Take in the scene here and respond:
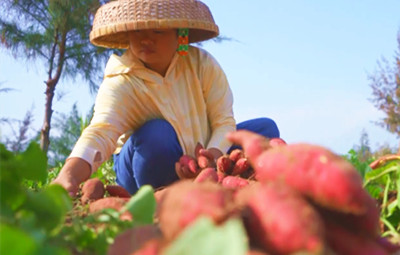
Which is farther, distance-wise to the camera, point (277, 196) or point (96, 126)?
point (96, 126)

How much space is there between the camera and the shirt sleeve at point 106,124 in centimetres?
250

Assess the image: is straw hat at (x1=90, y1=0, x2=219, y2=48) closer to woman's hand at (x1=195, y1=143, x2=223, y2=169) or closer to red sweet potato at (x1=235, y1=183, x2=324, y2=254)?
woman's hand at (x1=195, y1=143, x2=223, y2=169)

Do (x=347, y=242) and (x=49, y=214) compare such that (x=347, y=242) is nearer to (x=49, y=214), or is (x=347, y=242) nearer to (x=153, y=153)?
(x=49, y=214)

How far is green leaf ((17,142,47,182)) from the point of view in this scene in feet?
3.52

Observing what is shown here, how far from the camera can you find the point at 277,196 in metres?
0.80

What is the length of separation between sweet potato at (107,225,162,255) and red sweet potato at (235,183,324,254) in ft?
0.44

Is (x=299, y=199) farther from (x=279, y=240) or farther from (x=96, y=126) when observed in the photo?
(x=96, y=126)

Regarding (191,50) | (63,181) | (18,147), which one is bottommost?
(18,147)

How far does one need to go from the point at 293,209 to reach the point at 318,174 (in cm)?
10

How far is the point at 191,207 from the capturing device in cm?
79

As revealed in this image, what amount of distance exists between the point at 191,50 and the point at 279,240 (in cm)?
278

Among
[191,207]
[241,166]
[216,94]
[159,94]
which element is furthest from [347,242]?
[216,94]

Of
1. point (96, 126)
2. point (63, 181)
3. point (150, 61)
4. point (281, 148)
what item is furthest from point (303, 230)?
point (150, 61)

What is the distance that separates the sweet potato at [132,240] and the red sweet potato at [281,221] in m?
0.14
